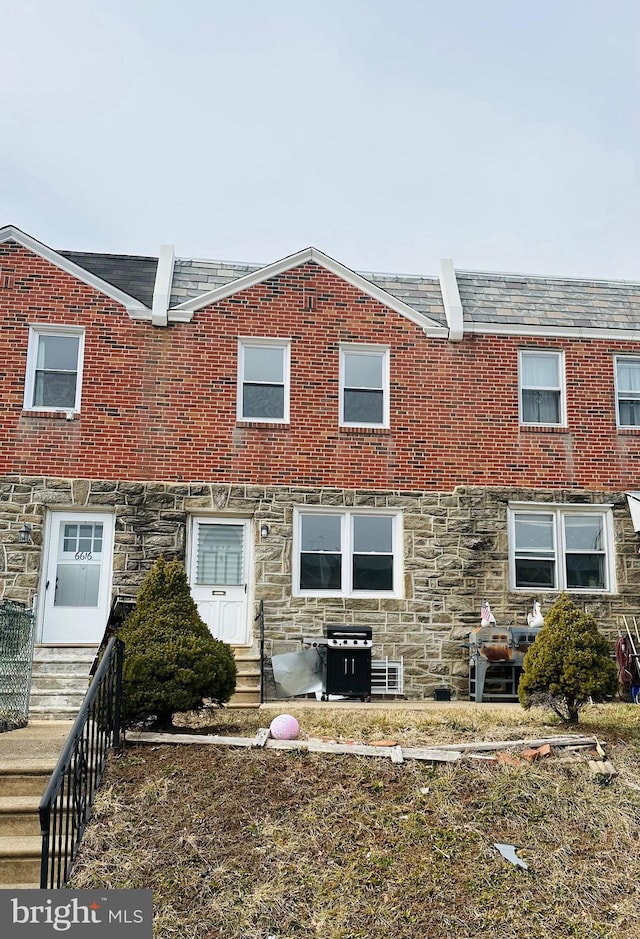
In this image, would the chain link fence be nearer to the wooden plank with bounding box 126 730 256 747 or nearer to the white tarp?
the wooden plank with bounding box 126 730 256 747

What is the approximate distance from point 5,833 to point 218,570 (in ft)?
24.3

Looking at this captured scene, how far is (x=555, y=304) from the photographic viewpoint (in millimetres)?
16547

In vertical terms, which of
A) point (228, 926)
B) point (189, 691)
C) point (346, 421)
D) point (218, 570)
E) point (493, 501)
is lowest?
point (228, 926)

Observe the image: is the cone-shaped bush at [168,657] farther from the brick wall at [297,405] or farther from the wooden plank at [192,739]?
the brick wall at [297,405]

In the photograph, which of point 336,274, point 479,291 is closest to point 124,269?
point 336,274

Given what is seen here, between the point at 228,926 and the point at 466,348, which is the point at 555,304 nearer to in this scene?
the point at 466,348

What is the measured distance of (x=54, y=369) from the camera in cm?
1477

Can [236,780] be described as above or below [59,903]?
above

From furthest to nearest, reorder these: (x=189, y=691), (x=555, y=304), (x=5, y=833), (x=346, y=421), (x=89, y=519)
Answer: (x=555, y=304) < (x=346, y=421) < (x=89, y=519) < (x=189, y=691) < (x=5, y=833)

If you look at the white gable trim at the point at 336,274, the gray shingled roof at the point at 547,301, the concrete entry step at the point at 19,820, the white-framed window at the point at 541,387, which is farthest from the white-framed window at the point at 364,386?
the concrete entry step at the point at 19,820

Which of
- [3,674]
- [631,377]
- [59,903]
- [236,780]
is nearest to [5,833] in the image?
[59,903]

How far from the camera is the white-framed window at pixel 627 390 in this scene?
1595 centimetres

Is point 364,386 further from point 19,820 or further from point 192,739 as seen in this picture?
point 19,820

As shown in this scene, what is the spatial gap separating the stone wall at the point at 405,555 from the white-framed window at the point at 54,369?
48.0 inches
